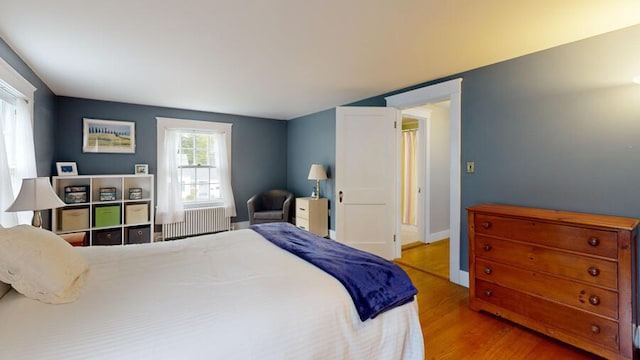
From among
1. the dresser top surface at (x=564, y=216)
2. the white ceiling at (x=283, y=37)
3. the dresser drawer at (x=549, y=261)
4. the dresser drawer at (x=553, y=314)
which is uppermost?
the white ceiling at (x=283, y=37)

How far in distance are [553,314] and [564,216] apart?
724mm

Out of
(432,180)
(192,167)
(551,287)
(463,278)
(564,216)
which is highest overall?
(192,167)

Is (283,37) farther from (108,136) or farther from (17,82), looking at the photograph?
(108,136)

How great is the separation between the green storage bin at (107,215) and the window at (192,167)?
641 mm

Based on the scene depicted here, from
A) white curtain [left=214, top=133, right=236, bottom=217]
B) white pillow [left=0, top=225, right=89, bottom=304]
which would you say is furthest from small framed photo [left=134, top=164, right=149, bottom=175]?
white pillow [left=0, top=225, right=89, bottom=304]

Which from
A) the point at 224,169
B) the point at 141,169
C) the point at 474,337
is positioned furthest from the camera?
the point at 224,169

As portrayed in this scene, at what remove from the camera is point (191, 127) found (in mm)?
4875

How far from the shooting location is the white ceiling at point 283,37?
5.82 feet

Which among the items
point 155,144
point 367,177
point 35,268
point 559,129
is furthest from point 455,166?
point 155,144

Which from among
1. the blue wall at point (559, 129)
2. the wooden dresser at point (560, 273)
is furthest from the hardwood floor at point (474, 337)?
the blue wall at point (559, 129)

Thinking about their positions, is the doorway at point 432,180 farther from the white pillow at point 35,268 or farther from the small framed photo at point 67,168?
the small framed photo at point 67,168

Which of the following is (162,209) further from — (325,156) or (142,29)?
(142,29)

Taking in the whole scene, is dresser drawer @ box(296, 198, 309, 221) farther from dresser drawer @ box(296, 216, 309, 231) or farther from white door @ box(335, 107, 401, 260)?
white door @ box(335, 107, 401, 260)

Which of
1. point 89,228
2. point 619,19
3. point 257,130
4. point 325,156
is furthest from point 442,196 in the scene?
point 89,228
